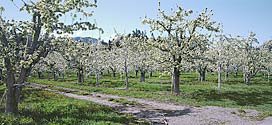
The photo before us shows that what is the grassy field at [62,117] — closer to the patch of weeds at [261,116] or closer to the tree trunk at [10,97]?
the tree trunk at [10,97]

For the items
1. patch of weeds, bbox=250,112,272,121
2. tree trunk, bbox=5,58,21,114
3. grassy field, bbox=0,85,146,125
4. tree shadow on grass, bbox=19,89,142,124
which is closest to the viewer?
grassy field, bbox=0,85,146,125

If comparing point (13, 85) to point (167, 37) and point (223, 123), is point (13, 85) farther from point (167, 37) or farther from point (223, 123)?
point (167, 37)

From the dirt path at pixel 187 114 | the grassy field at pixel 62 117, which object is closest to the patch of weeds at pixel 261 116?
the dirt path at pixel 187 114

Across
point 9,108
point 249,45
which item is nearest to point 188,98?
point 9,108

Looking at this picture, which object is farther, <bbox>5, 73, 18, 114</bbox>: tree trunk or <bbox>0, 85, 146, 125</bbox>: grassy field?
<bbox>5, 73, 18, 114</bbox>: tree trunk

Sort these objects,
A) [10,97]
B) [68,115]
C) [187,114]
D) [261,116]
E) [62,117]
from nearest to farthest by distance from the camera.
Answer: [62,117] < [10,97] < [68,115] < [187,114] < [261,116]

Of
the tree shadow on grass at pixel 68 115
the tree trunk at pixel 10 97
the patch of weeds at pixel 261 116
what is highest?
the tree trunk at pixel 10 97

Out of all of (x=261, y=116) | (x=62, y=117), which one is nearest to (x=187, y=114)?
(x=261, y=116)

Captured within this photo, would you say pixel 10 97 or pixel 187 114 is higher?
pixel 10 97

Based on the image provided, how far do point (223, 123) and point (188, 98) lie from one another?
13.5 metres

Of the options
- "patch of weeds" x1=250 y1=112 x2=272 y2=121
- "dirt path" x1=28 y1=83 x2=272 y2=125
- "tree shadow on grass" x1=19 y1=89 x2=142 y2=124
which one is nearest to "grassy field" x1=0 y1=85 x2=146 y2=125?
"tree shadow on grass" x1=19 y1=89 x2=142 y2=124

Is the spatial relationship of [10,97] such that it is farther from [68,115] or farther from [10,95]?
[68,115]

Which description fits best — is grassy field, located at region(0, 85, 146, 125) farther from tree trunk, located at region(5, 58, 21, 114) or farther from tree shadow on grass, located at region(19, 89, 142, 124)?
tree trunk, located at region(5, 58, 21, 114)

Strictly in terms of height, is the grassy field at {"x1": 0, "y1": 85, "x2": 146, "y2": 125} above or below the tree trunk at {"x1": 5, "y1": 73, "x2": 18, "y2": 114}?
below
